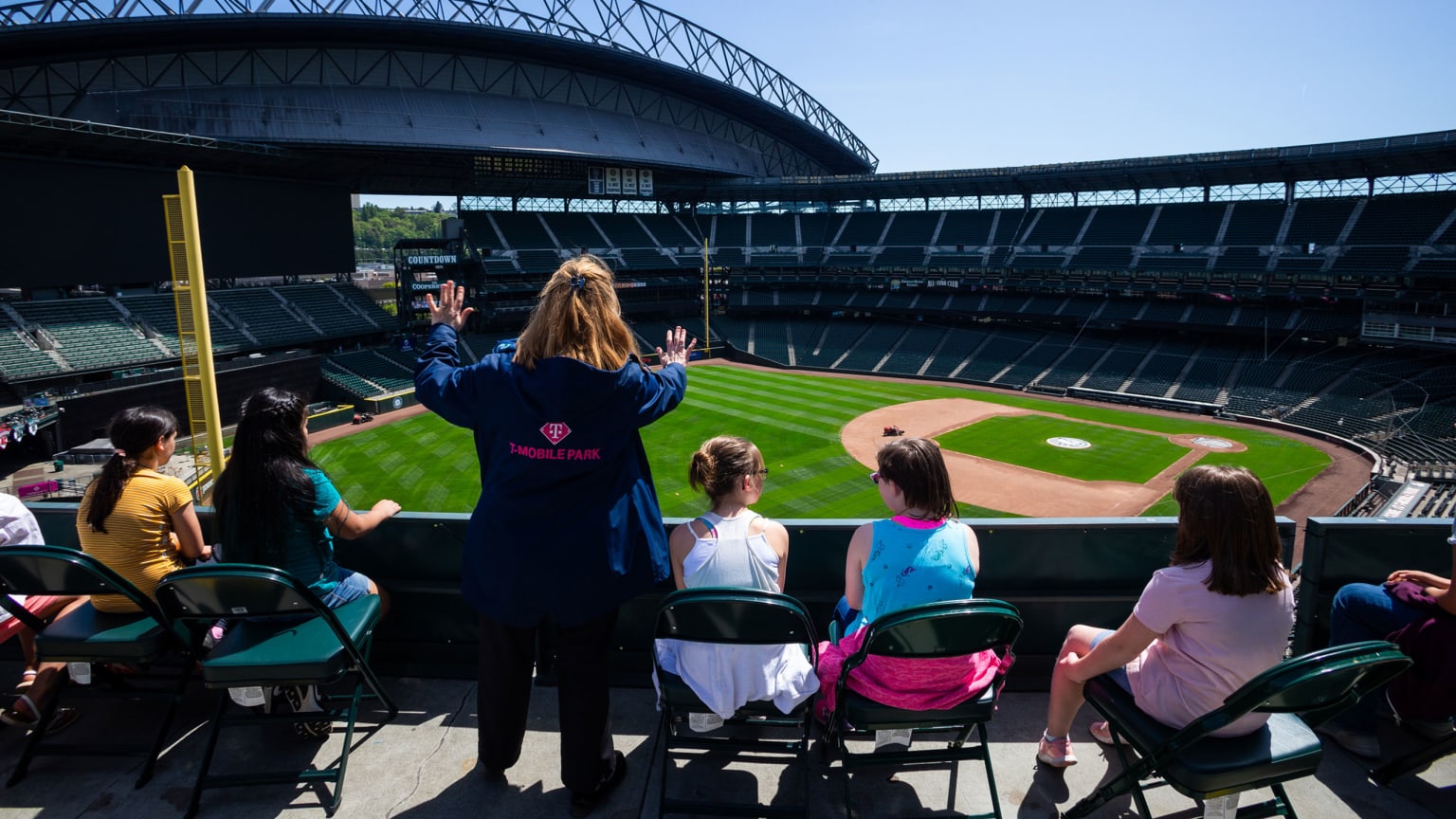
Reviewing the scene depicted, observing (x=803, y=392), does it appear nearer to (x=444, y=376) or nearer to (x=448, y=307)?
(x=448, y=307)

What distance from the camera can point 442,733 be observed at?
4.22 meters

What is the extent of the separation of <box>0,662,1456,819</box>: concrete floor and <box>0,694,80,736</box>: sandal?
61mm

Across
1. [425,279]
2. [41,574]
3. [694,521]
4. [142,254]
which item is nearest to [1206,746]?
[694,521]

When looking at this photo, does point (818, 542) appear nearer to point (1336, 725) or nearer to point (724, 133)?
point (1336, 725)

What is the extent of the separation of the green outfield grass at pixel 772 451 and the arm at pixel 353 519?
53.1ft

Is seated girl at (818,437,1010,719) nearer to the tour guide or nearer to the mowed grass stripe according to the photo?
the tour guide

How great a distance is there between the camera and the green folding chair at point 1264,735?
286cm

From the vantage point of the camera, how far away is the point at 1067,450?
30.1 metres

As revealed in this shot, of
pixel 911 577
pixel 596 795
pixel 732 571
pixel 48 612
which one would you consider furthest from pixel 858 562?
pixel 48 612

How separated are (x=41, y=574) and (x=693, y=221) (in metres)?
68.7

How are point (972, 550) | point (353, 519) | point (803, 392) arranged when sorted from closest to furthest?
point (972, 550) → point (353, 519) → point (803, 392)

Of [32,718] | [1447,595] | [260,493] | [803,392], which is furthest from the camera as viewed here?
[803,392]

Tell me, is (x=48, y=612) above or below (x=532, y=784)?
above

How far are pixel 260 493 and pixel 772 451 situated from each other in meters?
26.3
